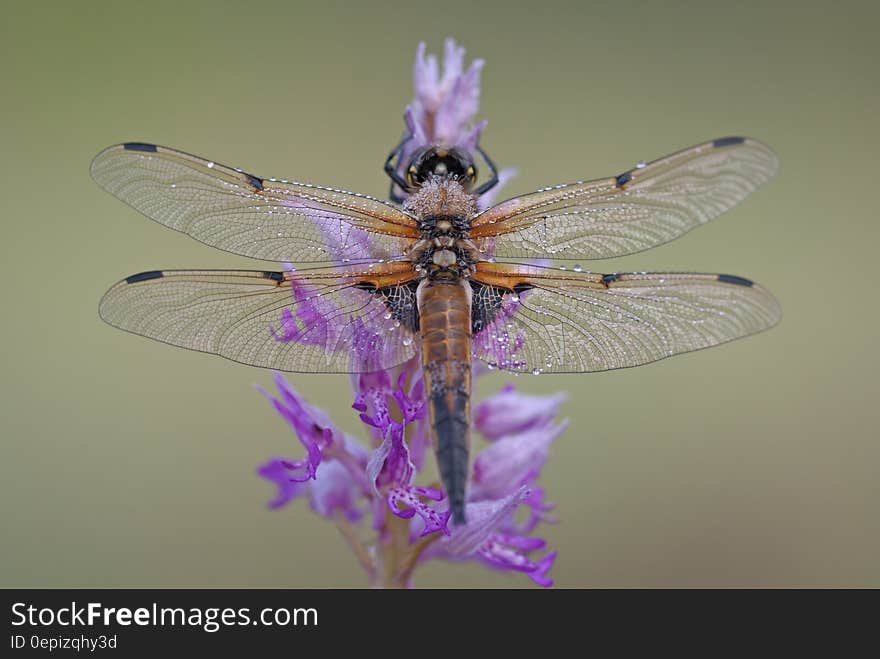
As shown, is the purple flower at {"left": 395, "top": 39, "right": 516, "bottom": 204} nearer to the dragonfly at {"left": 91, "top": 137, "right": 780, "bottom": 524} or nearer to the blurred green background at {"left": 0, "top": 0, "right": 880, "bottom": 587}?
the dragonfly at {"left": 91, "top": 137, "right": 780, "bottom": 524}

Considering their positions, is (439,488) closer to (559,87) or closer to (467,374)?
(467,374)

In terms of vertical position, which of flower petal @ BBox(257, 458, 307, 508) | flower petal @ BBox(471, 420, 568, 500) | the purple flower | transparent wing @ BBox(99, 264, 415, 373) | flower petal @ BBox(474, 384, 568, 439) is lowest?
flower petal @ BBox(471, 420, 568, 500)

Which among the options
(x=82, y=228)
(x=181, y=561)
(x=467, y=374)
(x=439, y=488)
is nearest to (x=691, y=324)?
(x=467, y=374)

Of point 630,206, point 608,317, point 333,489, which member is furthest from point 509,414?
point 630,206

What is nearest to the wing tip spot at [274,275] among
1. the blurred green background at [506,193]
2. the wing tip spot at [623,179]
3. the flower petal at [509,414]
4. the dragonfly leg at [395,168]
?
the dragonfly leg at [395,168]

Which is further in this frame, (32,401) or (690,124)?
(690,124)

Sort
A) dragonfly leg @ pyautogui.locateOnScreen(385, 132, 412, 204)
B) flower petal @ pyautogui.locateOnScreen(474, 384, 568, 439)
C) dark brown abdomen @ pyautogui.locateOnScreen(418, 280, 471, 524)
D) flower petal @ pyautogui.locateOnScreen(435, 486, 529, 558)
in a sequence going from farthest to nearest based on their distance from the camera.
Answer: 1. flower petal @ pyautogui.locateOnScreen(474, 384, 568, 439)
2. dragonfly leg @ pyautogui.locateOnScreen(385, 132, 412, 204)
3. flower petal @ pyautogui.locateOnScreen(435, 486, 529, 558)
4. dark brown abdomen @ pyautogui.locateOnScreen(418, 280, 471, 524)

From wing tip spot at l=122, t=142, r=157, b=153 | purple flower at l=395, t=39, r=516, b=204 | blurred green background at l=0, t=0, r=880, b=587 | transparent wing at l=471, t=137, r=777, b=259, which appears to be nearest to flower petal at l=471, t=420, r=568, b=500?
transparent wing at l=471, t=137, r=777, b=259

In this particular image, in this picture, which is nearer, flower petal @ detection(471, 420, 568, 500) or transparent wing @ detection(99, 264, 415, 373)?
transparent wing @ detection(99, 264, 415, 373)
